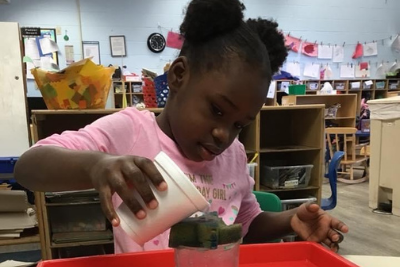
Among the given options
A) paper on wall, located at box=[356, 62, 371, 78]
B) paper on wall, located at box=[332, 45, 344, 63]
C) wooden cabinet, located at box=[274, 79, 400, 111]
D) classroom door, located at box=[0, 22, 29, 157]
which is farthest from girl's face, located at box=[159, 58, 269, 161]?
paper on wall, located at box=[356, 62, 371, 78]

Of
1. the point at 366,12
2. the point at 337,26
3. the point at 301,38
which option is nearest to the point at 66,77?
the point at 301,38

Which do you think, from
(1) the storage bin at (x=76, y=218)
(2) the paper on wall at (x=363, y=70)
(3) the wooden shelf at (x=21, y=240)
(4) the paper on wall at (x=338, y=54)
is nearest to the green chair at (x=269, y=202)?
(1) the storage bin at (x=76, y=218)

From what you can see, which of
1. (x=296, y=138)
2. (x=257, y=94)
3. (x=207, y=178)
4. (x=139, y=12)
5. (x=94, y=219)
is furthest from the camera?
(x=139, y=12)

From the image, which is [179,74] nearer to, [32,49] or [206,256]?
[206,256]

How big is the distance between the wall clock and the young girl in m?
4.75

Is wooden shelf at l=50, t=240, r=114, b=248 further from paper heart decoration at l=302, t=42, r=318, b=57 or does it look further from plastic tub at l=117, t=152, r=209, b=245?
paper heart decoration at l=302, t=42, r=318, b=57

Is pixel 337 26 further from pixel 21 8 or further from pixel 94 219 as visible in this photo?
pixel 94 219

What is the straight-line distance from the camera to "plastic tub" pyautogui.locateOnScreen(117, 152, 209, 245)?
360 millimetres

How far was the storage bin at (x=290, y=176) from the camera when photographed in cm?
211

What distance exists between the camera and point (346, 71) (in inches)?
242

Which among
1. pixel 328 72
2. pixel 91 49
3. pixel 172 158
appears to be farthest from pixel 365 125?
pixel 172 158

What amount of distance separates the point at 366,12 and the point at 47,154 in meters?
6.77

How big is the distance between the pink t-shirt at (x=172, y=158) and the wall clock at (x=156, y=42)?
4.71 meters

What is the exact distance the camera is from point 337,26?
20.0ft
